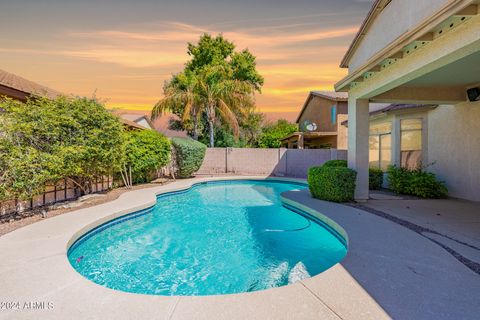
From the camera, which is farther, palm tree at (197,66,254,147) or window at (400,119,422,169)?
palm tree at (197,66,254,147)

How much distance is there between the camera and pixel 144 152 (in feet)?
39.8

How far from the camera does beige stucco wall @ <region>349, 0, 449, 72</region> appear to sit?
6.29 metres

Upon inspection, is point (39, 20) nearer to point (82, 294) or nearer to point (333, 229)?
point (82, 294)

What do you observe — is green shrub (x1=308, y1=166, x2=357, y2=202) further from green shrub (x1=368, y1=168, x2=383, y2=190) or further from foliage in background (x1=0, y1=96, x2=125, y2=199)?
foliage in background (x1=0, y1=96, x2=125, y2=199)

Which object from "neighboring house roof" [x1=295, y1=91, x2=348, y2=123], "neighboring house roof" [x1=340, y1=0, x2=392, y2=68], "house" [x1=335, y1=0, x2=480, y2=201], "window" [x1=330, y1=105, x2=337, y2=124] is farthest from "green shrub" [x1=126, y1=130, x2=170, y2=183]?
"neighboring house roof" [x1=295, y1=91, x2=348, y2=123]

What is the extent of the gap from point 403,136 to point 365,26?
4.48 m

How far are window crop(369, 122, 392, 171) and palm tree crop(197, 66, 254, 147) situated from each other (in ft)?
28.0

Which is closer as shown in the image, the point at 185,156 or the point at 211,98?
the point at 185,156

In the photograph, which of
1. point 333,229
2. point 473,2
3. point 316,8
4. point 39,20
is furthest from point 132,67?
point 473,2

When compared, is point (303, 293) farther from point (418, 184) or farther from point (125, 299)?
point (418, 184)

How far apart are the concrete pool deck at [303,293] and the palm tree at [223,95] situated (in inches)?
562

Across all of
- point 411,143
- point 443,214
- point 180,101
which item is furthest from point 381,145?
point 180,101

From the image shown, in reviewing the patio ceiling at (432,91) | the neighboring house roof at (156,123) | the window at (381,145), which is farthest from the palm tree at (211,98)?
the patio ceiling at (432,91)

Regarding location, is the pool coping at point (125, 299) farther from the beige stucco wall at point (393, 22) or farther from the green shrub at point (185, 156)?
the green shrub at point (185, 156)
